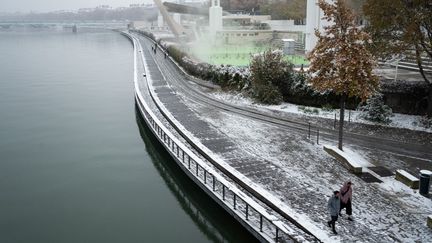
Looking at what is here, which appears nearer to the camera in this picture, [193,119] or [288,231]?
[288,231]

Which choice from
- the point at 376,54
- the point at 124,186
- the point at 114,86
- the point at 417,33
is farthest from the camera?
the point at 114,86

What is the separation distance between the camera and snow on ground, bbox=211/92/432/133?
2431 centimetres

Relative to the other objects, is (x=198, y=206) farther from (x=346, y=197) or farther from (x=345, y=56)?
(x=345, y=56)

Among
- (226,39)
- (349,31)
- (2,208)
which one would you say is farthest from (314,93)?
(226,39)

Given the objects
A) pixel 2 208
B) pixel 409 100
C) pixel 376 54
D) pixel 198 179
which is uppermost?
pixel 376 54

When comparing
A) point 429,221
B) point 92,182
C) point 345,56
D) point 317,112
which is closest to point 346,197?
point 429,221

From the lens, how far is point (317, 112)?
27297 mm

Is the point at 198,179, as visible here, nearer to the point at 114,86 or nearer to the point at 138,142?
the point at 138,142

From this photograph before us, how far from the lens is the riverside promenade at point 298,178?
13305 mm

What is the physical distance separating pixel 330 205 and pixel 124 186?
33.7 feet

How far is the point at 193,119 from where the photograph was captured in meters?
26.7

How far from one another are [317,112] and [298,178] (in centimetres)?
1094

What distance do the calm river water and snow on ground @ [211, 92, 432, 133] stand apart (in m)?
6.95

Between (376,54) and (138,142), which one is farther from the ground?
(376,54)
